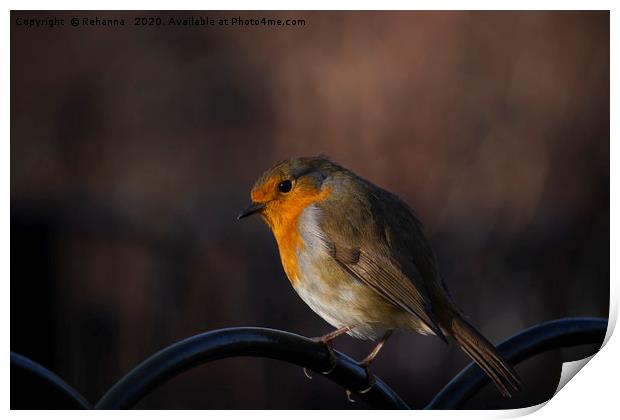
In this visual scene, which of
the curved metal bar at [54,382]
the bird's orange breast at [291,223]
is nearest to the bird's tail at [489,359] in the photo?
the bird's orange breast at [291,223]

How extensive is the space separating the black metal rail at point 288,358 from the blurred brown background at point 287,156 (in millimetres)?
618

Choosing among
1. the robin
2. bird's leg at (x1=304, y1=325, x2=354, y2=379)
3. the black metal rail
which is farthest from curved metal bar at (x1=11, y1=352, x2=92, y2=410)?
the robin

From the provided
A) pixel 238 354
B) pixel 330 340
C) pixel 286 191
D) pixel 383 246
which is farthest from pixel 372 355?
pixel 238 354

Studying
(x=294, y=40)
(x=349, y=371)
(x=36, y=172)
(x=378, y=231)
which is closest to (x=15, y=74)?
(x=36, y=172)

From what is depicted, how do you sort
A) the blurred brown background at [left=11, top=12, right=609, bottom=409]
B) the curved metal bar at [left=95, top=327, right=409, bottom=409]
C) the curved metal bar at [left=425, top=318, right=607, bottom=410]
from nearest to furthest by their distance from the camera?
1. the curved metal bar at [left=95, top=327, right=409, bottom=409]
2. the curved metal bar at [left=425, top=318, right=607, bottom=410]
3. the blurred brown background at [left=11, top=12, right=609, bottom=409]

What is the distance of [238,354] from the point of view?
1608 millimetres

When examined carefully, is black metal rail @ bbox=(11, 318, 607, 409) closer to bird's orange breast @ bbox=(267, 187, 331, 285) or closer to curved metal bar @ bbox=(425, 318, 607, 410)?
curved metal bar @ bbox=(425, 318, 607, 410)

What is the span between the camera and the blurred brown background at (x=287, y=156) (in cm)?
242

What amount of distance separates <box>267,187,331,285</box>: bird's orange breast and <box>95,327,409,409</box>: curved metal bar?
0.91 ft

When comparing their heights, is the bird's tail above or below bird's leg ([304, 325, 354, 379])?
below

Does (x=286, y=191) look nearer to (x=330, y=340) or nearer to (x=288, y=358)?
(x=330, y=340)

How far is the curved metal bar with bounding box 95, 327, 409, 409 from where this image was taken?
1.48 meters

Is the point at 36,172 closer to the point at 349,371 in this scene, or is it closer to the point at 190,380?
the point at 190,380

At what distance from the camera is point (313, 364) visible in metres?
1.76
